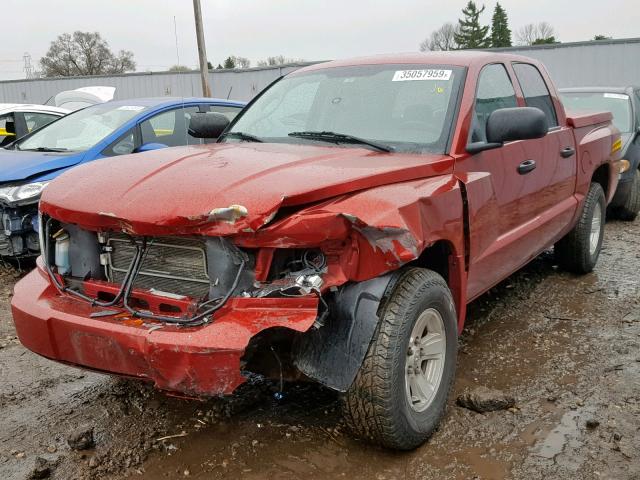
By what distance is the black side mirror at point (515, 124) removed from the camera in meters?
3.21

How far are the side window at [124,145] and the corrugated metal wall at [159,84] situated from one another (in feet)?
47.5

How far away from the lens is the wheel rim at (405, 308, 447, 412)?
2.73 meters

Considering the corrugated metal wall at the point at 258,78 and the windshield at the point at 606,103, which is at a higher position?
the corrugated metal wall at the point at 258,78

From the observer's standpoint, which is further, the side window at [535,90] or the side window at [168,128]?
the side window at [168,128]

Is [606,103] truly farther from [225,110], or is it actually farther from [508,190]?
[508,190]

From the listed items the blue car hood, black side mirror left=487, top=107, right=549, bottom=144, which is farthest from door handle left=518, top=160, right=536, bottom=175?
the blue car hood

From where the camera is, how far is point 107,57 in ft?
180

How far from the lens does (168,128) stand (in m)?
6.45

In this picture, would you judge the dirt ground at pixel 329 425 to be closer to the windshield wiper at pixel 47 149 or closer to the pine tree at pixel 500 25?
the windshield wiper at pixel 47 149

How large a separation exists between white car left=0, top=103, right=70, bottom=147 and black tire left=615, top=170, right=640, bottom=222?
766 cm

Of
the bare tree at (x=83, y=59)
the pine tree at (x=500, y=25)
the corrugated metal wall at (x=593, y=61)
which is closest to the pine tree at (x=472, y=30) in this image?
the pine tree at (x=500, y=25)

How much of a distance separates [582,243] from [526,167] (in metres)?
1.72

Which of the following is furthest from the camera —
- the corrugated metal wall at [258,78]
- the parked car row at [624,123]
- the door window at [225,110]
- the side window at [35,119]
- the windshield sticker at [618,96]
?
the corrugated metal wall at [258,78]

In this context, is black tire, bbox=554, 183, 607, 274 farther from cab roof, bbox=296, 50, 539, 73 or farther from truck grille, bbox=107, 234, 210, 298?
truck grille, bbox=107, 234, 210, 298
